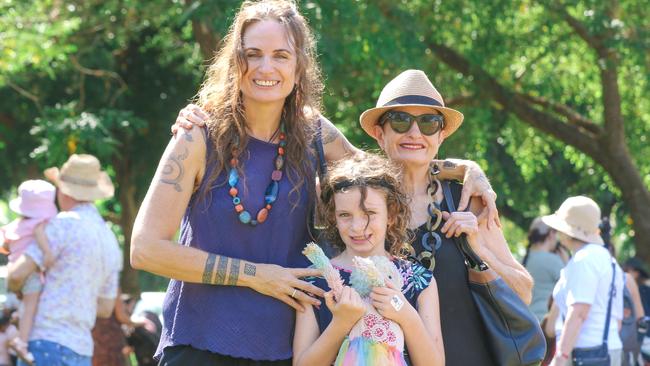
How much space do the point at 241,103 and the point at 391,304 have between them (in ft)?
2.80

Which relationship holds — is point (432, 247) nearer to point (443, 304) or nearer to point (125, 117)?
point (443, 304)

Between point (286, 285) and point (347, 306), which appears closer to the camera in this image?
point (347, 306)

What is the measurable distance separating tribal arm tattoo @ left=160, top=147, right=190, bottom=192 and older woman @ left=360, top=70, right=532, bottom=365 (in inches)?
33.8

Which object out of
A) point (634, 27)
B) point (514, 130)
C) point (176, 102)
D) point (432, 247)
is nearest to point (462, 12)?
point (634, 27)

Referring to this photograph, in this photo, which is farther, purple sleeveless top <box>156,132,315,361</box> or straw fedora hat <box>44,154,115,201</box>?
straw fedora hat <box>44,154,115,201</box>

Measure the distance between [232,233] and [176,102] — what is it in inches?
491

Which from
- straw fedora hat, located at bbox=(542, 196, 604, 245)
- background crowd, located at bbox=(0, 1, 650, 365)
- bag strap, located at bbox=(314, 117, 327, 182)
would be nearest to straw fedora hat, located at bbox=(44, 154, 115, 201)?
background crowd, located at bbox=(0, 1, 650, 365)

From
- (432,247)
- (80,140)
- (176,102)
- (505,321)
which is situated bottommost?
(505,321)

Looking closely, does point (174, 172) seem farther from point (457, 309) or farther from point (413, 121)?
point (457, 309)

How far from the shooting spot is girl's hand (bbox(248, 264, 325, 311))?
3.52 metres

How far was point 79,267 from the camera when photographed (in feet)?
21.9

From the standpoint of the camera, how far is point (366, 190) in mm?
3637

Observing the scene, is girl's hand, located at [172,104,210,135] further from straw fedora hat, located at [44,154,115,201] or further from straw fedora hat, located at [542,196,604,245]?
straw fedora hat, located at [542,196,604,245]

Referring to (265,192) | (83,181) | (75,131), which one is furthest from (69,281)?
(75,131)
